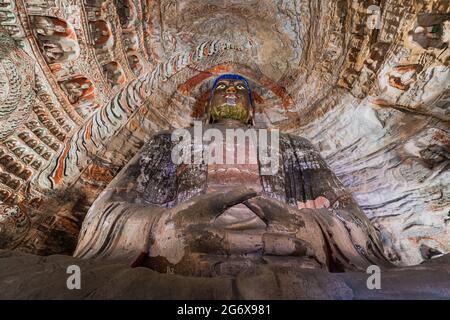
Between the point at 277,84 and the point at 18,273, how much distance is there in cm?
424

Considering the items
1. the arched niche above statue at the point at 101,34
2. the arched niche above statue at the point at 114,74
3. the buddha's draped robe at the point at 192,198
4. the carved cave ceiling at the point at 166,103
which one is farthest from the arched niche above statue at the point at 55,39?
the buddha's draped robe at the point at 192,198

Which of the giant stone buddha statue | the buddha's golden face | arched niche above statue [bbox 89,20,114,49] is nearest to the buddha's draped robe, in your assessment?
the giant stone buddha statue

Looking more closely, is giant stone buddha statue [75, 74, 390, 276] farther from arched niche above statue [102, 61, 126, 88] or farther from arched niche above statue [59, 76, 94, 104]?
arched niche above statue [102, 61, 126, 88]

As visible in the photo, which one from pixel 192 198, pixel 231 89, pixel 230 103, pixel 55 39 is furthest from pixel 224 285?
pixel 55 39

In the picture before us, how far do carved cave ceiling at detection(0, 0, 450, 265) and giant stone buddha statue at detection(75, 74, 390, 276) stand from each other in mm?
714

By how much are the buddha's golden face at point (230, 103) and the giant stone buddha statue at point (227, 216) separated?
1.43ft

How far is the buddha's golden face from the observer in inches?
140

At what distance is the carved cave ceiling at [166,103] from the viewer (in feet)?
8.97

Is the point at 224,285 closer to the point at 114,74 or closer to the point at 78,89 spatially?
Result: the point at 78,89

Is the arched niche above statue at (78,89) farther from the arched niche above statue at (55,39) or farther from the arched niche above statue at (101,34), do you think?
the arched niche above statue at (101,34)

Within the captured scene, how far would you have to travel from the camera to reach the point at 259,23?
4.51 meters

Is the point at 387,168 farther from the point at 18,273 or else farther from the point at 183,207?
the point at 18,273

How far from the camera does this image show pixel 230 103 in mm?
3551
